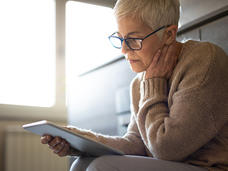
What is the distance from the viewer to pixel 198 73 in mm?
922

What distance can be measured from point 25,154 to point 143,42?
1925mm

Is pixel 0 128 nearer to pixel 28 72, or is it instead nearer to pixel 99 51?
pixel 28 72

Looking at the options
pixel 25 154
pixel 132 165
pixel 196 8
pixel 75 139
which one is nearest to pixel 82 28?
pixel 25 154

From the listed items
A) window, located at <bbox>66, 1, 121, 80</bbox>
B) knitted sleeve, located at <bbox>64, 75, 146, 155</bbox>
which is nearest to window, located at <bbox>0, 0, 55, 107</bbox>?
window, located at <bbox>66, 1, 121, 80</bbox>

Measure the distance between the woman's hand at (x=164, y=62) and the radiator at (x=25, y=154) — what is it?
188cm

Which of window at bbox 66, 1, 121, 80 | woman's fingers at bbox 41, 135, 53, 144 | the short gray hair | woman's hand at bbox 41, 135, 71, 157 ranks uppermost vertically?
window at bbox 66, 1, 121, 80

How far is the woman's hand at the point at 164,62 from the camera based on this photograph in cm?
104

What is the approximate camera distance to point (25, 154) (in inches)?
105

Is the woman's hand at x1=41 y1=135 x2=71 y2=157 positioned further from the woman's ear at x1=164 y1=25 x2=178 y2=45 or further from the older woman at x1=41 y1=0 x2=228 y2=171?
the woman's ear at x1=164 y1=25 x2=178 y2=45

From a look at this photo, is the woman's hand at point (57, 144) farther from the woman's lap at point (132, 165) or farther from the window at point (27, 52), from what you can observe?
the window at point (27, 52)

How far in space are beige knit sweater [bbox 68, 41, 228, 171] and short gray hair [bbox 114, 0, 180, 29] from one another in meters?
0.14

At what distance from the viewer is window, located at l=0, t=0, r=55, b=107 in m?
2.84

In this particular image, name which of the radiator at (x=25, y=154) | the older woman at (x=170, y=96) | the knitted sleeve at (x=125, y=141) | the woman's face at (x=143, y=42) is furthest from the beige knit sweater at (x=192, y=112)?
the radiator at (x=25, y=154)

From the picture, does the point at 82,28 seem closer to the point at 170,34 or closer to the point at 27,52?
the point at 27,52
